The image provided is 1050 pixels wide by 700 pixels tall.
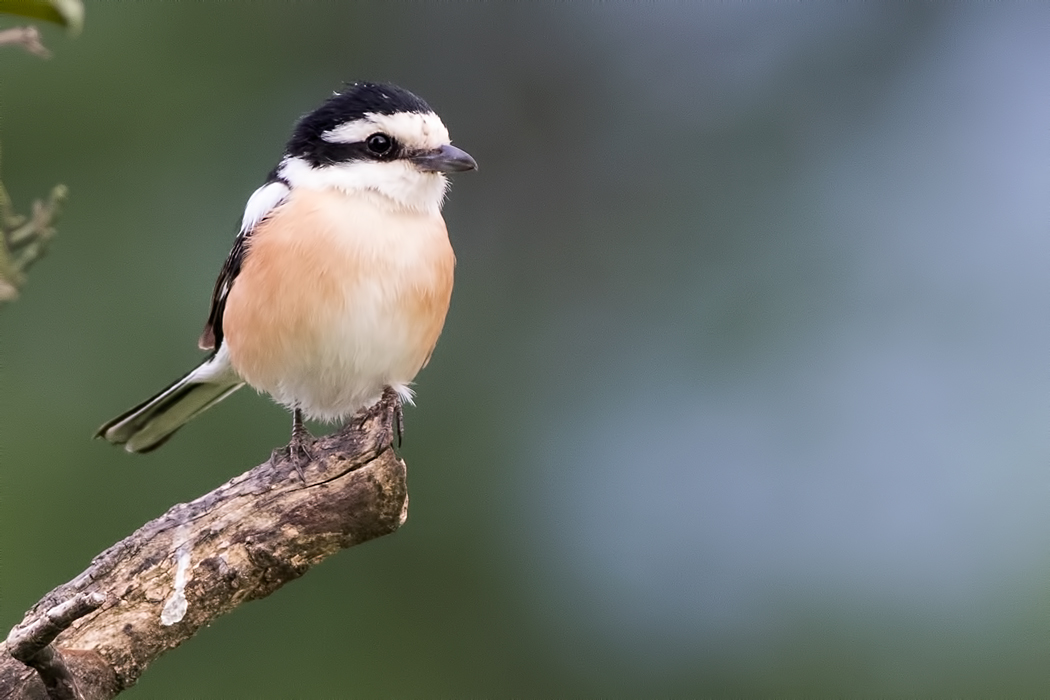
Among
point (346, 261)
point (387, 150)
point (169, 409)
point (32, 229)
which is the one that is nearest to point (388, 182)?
point (387, 150)

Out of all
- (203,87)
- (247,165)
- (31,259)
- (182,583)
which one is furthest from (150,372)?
(31,259)

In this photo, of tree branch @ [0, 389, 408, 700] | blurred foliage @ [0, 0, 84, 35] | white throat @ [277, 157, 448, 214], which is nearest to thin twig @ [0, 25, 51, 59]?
blurred foliage @ [0, 0, 84, 35]

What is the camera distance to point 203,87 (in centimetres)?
576

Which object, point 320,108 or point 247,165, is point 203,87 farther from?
point 320,108

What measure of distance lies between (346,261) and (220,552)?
899 millimetres

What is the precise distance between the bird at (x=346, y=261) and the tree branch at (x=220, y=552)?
45cm

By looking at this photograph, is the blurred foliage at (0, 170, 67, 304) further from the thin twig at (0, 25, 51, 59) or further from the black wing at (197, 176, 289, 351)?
the black wing at (197, 176, 289, 351)

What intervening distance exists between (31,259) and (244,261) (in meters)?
1.87

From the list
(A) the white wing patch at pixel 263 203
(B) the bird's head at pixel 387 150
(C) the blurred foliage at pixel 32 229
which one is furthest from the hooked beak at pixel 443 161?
(C) the blurred foliage at pixel 32 229

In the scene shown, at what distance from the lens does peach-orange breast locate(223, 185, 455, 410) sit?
3.37 metres

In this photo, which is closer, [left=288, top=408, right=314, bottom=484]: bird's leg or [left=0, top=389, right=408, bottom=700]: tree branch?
[left=0, top=389, right=408, bottom=700]: tree branch

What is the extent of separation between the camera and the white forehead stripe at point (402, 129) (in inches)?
139

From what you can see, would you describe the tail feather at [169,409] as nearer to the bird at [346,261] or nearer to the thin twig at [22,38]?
the bird at [346,261]

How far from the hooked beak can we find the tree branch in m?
0.88
